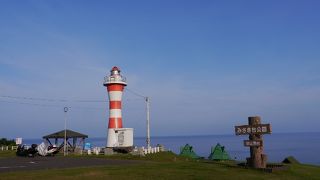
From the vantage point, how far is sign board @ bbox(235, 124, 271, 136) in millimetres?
23458

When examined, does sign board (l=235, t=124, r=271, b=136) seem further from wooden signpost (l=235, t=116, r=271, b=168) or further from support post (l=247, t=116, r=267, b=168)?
support post (l=247, t=116, r=267, b=168)

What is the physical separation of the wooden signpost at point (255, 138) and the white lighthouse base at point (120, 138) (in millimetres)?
18503

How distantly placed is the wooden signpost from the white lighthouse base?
60.7ft

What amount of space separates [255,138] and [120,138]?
2026cm

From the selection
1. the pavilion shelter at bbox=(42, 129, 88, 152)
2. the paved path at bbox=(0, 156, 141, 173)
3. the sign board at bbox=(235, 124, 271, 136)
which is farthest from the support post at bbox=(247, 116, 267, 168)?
the pavilion shelter at bbox=(42, 129, 88, 152)

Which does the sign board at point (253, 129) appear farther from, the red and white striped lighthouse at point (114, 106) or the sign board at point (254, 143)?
the red and white striped lighthouse at point (114, 106)

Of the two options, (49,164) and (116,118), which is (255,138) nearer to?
(49,164)

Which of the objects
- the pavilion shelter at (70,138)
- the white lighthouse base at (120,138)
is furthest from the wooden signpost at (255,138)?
the pavilion shelter at (70,138)

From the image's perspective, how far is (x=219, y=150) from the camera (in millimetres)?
54438

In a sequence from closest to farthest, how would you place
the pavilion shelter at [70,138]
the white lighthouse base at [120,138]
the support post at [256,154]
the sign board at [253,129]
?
the support post at [256,154] → the sign board at [253,129] → the white lighthouse base at [120,138] → the pavilion shelter at [70,138]

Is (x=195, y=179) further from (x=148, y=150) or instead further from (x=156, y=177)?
(x=148, y=150)

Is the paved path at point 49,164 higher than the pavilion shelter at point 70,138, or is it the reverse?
the pavilion shelter at point 70,138

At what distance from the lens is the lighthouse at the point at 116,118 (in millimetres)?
41406

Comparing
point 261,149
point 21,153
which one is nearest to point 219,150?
point 21,153
